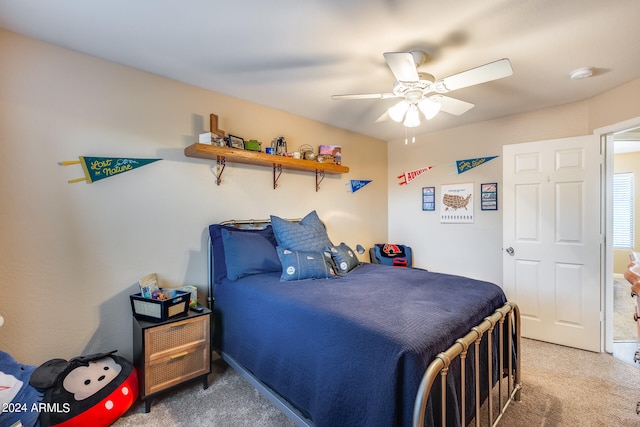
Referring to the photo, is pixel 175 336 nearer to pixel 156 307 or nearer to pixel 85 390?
pixel 156 307

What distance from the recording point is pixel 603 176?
8.61ft

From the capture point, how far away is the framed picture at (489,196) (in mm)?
3318

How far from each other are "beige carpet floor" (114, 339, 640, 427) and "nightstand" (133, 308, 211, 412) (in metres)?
0.12

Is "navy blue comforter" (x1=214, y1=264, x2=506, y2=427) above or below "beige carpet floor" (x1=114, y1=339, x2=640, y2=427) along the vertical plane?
above

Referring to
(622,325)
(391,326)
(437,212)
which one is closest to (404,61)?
(391,326)

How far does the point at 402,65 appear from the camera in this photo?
1598 mm

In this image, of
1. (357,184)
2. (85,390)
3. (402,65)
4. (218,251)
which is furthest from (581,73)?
(85,390)

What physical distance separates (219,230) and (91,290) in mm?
943

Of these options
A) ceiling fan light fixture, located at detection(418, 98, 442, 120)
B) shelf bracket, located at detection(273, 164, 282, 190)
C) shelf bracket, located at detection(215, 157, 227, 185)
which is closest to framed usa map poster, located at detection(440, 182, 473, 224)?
ceiling fan light fixture, located at detection(418, 98, 442, 120)

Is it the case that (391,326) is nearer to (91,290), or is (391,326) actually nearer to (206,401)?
(206,401)

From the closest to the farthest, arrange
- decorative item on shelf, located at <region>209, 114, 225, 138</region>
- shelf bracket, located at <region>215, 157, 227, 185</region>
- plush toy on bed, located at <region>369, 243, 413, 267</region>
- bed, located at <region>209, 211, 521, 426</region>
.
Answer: bed, located at <region>209, 211, 521, 426</region> → decorative item on shelf, located at <region>209, 114, 225, 138</region> → shelf bracket, located at <region>215, 157, 227, 185</region> → plush toy on bed, located at <region>369, 243, 413, 267</region>

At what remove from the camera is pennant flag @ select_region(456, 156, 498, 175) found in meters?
3.39

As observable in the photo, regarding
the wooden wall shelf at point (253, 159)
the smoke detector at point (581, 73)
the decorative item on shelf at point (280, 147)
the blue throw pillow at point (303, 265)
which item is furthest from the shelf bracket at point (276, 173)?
the smoke detector at point (581, 73)

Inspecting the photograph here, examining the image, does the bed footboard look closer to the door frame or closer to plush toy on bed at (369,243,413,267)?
the door frame
